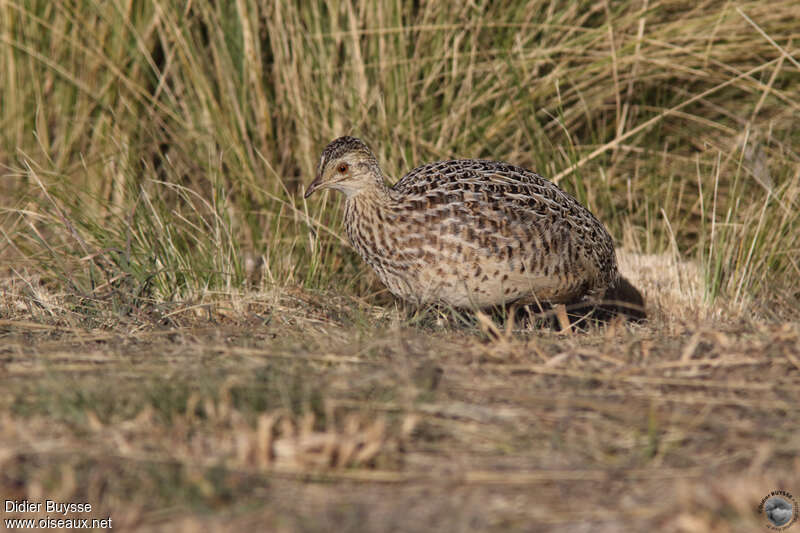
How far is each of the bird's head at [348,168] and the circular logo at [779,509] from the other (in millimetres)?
2570

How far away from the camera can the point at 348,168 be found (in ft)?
14.1

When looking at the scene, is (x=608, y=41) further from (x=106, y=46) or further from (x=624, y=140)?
(x=106, y=46)

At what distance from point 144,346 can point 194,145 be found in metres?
2.53

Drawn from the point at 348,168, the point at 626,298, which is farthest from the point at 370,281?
the point at 626,298

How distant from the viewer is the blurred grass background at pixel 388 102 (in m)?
5.13

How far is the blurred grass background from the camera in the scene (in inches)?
202

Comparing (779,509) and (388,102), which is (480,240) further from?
(779,509)

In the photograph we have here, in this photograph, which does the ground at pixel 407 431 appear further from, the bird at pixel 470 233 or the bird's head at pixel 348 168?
the bird's head at pixel 348 168

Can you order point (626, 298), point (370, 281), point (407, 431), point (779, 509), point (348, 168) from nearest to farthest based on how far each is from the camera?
point (779, 509) → point (407, 431) → point (348, 168) → point (370, 281) → point (626, 298)

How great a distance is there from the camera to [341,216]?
533cm

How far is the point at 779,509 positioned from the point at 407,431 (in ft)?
2.96

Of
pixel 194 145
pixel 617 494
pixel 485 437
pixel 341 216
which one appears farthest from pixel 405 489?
pixel 194 145

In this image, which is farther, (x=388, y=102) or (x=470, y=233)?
(x=388, y=102)

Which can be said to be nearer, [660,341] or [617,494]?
[617,494]
